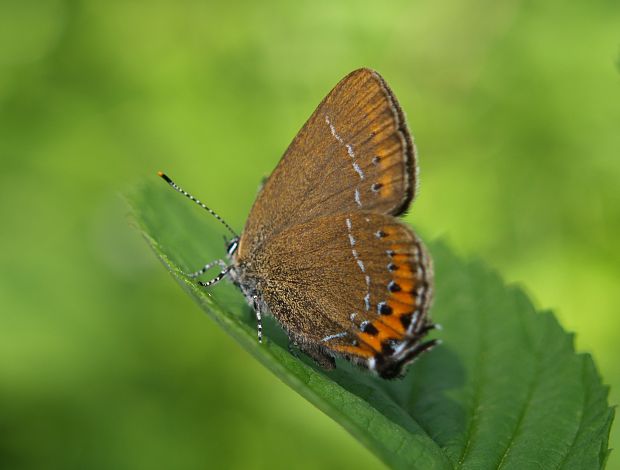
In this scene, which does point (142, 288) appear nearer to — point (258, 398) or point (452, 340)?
point (258, 398)

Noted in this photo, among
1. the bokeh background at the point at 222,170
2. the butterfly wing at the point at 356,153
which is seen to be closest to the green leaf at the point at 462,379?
the butterfly wing at the point at 356,153

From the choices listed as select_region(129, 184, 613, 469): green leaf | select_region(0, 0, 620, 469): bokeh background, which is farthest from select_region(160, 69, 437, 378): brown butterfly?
select_region(0, 0, 620, 469): bokeh background

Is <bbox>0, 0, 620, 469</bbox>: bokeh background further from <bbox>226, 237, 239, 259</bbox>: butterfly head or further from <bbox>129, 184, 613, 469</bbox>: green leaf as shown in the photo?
<bbox>129, 184, 613, 469</bbox>: green leaf

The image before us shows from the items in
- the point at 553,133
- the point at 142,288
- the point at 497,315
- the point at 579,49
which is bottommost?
the point at 142,288

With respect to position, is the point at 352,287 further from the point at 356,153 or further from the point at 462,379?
the point at 462,379

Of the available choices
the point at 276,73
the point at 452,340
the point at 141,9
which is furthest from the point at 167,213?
the point at 141,9

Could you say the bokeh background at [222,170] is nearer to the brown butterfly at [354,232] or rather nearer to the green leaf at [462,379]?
the green leaf at [462,379]

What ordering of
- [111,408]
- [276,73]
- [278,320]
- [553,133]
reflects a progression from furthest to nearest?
1. [276,73]
2. [553,133]
3. [111,408]
4. [278,320]

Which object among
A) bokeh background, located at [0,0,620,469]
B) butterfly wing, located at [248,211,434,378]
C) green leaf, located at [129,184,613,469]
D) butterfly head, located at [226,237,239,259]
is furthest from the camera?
bokeh background, located at [0,0,620,469]
